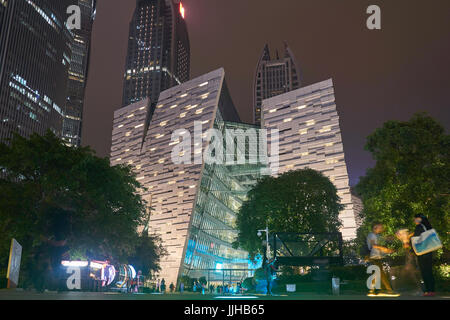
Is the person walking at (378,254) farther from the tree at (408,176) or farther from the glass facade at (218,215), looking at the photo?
the glass facade at (218,215)

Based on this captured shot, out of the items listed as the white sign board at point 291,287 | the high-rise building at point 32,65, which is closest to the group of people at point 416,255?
the white sign board at point 291,287

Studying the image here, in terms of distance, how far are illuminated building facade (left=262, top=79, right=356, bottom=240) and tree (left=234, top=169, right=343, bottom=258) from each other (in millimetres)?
40655

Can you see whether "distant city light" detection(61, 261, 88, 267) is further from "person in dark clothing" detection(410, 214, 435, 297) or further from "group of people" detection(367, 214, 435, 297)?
"person in dark clothing" detection(410, 214, 435, 297)

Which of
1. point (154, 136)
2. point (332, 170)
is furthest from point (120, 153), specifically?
point (332, 170)

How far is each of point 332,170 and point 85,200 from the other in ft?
249

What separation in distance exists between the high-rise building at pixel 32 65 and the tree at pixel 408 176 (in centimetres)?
13242

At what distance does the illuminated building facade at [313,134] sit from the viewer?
88.8 metres

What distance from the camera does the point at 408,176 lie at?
25.4 metres

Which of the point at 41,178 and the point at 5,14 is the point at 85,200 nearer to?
the point at 41,178

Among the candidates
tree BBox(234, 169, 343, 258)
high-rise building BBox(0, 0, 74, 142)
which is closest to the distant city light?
tree BBox(234, 169, 343, 258)

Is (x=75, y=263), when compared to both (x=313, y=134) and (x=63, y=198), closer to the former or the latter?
(x=63, y=198)

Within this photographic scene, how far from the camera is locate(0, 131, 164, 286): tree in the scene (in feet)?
69.6

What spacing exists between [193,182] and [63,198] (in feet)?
205
